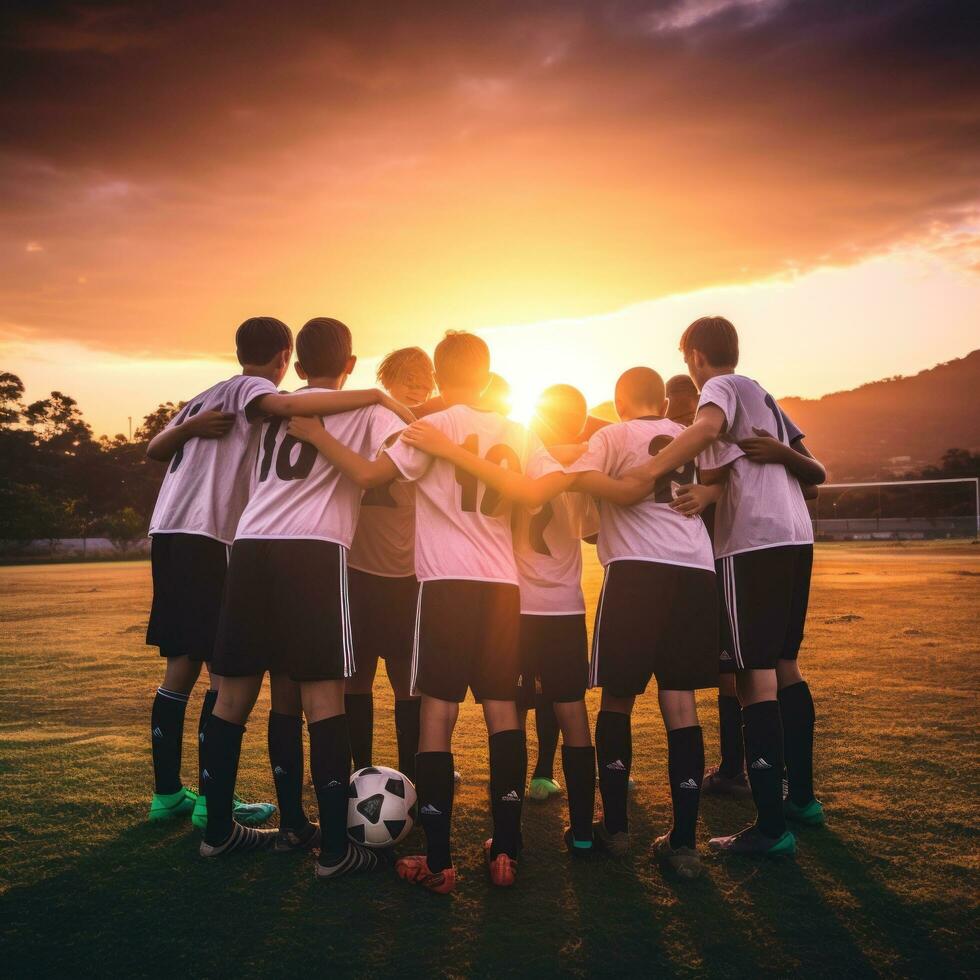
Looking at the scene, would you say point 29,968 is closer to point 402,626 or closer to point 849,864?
point 402,626

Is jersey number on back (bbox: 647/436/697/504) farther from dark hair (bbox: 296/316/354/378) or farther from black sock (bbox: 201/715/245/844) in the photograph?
→ black sock (bbox: 201/715/245/844)

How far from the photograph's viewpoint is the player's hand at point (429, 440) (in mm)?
3408

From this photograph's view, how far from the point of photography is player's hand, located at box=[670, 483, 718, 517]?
144 inches

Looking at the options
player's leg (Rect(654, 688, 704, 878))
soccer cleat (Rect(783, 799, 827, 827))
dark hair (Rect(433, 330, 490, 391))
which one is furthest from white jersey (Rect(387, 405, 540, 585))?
soccer cleat (Rect(783, 799, 827, 827))

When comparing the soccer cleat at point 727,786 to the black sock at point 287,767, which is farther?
the soccer cleat at point 727,786

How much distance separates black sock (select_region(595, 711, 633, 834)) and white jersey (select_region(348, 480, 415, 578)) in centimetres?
129

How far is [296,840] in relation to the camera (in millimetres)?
3670

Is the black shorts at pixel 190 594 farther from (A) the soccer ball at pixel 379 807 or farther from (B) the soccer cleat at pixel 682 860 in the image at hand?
(B) the soccer cleat at pixel 682 860

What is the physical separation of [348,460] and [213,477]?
35.1 inches

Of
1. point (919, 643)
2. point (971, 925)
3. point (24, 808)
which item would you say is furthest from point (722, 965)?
point (919, 643)

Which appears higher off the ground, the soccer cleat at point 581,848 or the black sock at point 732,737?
the black sock at point 732,737

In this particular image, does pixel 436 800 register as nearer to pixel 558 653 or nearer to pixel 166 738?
pixel 558 653

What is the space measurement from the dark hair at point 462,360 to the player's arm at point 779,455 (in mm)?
1321

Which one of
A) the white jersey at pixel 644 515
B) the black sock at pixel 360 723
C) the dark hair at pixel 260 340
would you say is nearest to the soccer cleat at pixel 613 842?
the white jersey at pixel 644 515
